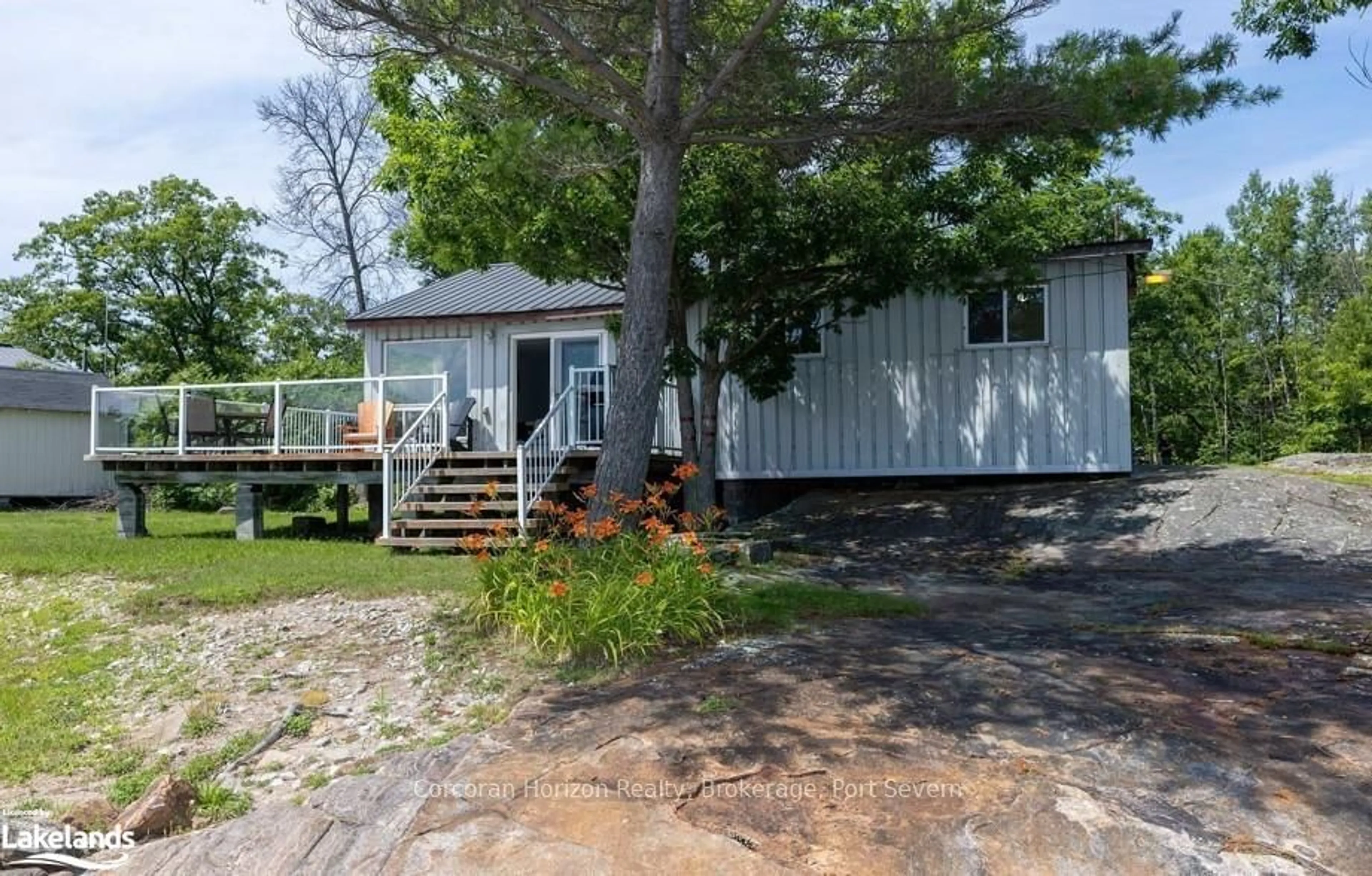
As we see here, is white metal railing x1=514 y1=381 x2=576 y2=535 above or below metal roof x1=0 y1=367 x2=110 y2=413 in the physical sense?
below

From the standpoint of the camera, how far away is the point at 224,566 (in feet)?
29.6

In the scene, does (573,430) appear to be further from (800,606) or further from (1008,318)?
(1008,318)

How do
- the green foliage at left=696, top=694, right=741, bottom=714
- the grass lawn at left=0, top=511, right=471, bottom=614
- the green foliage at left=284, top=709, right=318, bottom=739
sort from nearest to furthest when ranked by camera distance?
1. the green foliage at left=696, top=694, right=741, bottom=714
2. the green foliage at left=284, top=709, right=318, bottom=739
3. the grass lawn at left=0, top=511, right=471, bottom=614

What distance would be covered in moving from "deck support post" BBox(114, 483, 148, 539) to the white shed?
1056cm

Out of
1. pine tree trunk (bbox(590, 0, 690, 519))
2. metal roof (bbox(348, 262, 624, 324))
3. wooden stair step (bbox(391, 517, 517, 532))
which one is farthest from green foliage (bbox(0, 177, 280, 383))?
pine tree trunk (bbox(590, 0, 690, 519))

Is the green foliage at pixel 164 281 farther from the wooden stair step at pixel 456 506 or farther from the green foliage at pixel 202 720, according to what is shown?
the green foliage at pixel 202 720

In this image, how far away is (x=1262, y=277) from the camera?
3275 cm

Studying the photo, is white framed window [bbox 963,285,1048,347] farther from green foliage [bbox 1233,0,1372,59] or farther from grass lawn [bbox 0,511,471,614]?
grass lawn [bbox 0,511,471,614]

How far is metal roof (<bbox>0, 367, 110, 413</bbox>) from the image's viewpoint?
22688 millimetres

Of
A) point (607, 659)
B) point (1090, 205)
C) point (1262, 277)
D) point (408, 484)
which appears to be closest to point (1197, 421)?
point (1262, 277)

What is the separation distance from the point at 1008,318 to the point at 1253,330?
83.3 feet

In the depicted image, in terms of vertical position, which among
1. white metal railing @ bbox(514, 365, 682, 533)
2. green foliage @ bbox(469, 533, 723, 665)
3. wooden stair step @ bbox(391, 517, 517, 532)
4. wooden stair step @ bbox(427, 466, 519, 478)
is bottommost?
green foliage @ bbox(469, 533, 723, 665)

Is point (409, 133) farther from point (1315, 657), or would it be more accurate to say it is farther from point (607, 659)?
point (1315, 657)

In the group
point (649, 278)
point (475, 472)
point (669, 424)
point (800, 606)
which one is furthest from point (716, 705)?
point (669, 424)
